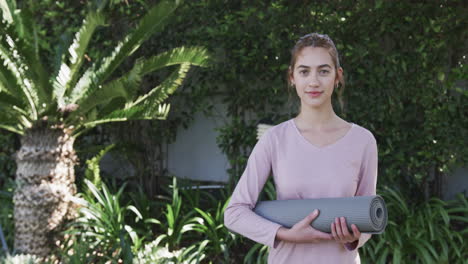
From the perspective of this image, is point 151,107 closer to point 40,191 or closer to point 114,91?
point 114,91

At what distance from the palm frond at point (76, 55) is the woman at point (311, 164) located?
11.5ft

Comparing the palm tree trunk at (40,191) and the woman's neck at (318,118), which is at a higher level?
the woman's neck at (318,118)

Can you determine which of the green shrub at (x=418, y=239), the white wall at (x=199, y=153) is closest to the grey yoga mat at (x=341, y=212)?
the green shrub at (x=418, y=239)

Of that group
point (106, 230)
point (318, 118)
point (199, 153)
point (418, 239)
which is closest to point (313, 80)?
point (318, 118)

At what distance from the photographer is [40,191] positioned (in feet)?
15.9

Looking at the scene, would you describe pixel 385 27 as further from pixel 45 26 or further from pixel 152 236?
pixel 45 26

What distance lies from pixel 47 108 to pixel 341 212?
3998 mm

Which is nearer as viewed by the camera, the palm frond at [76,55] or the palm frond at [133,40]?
the palm frond at [133,40]

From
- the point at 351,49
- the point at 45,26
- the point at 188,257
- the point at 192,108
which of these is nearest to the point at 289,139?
the point at 188,257

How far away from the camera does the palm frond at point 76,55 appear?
4781 mm

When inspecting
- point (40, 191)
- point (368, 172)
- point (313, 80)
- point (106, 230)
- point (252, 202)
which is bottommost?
point (106, 230)

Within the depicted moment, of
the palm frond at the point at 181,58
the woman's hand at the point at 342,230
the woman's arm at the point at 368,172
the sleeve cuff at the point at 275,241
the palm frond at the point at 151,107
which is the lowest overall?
the sleeve cuff at the point at 275,241

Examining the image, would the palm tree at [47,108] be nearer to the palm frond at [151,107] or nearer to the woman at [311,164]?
the palm frond at [151,107]

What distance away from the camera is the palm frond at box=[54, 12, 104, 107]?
478cm
